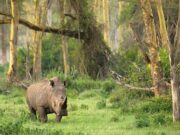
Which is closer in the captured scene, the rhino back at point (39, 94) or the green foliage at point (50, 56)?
the rhino back at point (39, 94)

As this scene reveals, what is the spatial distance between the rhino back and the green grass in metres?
0.39

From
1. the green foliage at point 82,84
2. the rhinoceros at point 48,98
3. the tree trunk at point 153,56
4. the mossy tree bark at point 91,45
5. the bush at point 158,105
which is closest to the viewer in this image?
the rhinoceros at point 48,98

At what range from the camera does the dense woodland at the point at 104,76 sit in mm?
15141

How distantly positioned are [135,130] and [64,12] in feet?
51.2

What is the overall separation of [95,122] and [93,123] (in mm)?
271

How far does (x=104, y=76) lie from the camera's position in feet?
105

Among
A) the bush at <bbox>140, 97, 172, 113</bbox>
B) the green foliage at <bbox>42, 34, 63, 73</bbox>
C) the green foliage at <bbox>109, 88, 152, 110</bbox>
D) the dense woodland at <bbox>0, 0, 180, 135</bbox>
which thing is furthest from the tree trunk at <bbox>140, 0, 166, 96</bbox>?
the green foliage at <bbox>42, 34, 63, 73</bbox>

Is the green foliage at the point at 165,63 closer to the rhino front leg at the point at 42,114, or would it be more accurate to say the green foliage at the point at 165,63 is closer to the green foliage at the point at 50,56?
the rhino front leg at the point at 42,114

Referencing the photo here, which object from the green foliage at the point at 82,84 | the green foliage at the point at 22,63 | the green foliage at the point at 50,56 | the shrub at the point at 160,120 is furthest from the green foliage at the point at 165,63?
the green foliage at the point at 50,56

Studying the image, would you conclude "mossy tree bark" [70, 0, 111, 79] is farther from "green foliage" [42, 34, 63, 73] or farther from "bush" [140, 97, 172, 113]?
"bush" [140, 97, 172, 113]

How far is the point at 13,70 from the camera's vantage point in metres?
27.2

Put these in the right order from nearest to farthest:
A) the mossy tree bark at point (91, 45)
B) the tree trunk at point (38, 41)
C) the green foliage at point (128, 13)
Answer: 1. the mossy tree bark at point (91, 45)
2. the tree trunk at point (38, 41)
3. the green foliage at point (128, 13)

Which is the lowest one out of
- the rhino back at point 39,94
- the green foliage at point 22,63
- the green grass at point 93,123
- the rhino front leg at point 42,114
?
the green grass at point 93,123

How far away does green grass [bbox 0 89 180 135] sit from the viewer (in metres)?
13.4
